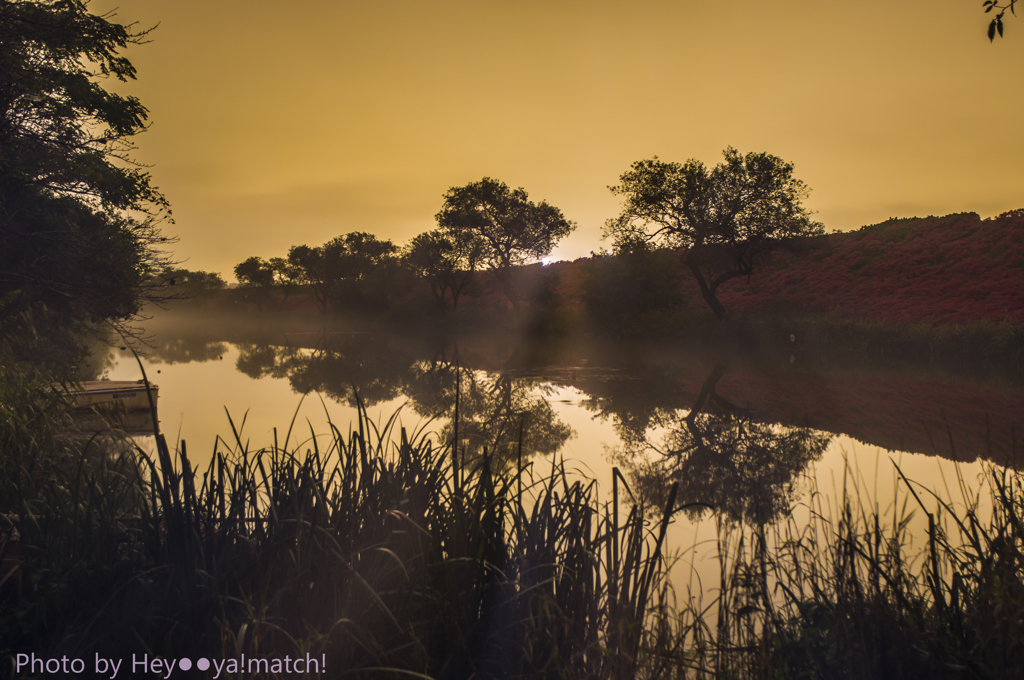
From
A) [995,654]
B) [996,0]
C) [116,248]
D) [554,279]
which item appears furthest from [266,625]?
[554,279]

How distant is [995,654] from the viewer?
1.90 m

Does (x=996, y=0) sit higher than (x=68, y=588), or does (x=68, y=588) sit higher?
(x=996, y=0)

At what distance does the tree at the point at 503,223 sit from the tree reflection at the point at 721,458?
25104 mm

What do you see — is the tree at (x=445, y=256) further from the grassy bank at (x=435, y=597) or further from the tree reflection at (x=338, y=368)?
the grassy bank at (x=435, y=597)

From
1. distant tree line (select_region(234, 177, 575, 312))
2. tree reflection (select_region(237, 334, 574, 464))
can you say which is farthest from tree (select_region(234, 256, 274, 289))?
tree reflection (select_region(237, 334, 574, 464))

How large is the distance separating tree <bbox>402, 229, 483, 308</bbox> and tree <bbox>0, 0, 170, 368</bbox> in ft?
76.0

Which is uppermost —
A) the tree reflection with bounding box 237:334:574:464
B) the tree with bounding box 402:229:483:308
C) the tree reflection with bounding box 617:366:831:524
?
the tree with bounding box 402:229:483:308

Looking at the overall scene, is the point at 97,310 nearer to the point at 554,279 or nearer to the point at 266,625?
the point at 266,625

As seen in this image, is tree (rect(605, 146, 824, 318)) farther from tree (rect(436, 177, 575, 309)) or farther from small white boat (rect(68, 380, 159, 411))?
small white boat (rect(68, 380, 159, 411))

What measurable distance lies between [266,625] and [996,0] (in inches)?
191

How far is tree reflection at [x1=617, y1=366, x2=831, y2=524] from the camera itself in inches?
190

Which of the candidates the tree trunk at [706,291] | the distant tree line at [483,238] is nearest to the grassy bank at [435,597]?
the tree trunk at [706,291]

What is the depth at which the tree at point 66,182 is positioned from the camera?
24.8 ft

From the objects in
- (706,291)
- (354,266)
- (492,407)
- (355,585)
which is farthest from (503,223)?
(355,585)
